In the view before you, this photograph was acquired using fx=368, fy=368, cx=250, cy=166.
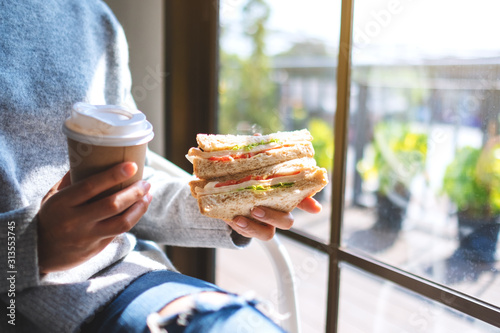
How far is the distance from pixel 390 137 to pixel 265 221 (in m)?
3.14

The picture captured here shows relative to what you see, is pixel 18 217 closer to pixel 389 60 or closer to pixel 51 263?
pixel 51 263

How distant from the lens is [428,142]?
10.3 feet

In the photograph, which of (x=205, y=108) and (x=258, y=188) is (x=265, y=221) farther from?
(x=205, y=108)

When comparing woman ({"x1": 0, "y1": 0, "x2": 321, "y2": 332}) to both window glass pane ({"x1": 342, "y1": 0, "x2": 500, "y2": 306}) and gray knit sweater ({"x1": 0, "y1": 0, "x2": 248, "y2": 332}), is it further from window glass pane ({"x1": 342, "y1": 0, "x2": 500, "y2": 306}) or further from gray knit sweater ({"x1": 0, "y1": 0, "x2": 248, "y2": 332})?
window glass pane ({"x1": 342, "y1": 0, "x2": 500, "y2": 306})

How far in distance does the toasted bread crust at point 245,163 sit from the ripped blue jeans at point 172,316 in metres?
0.29

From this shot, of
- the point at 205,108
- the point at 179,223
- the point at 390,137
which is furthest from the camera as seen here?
the point at 390,137

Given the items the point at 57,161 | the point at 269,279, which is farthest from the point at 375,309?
the point at 57,161

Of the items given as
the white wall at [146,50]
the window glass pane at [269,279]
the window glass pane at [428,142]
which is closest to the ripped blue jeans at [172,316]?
the window glass pane at [428,142]

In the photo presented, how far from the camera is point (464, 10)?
1.58 metres

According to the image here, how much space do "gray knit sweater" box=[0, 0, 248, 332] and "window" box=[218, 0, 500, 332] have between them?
567 millimetres

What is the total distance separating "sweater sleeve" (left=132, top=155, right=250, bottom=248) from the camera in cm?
108

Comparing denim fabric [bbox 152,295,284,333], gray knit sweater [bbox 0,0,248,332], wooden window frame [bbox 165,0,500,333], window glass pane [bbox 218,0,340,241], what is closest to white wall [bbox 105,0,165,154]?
wooden window frame [bbox 165,0,500,333]

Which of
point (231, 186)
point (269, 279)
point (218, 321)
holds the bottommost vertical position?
point (269, 279)

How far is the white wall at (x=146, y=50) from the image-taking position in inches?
64.9
